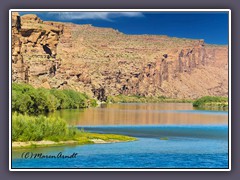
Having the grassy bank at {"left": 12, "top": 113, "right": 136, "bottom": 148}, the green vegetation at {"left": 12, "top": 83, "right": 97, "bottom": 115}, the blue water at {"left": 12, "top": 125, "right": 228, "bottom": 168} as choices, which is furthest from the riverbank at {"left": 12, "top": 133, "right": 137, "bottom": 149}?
the green vegetation at {"left": 12, "top": 83, "right": 97, "bottom": 115}

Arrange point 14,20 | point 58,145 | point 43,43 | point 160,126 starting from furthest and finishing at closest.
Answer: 1. point 160,126
2. point 43,43
3. point 58,145
4. point 14,20

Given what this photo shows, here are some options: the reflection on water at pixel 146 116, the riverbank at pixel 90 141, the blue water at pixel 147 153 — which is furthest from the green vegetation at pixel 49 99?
the blue water at pixel 147 153

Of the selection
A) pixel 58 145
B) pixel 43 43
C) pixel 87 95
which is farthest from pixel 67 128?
pixel 87 95

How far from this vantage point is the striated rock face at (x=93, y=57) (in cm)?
1703

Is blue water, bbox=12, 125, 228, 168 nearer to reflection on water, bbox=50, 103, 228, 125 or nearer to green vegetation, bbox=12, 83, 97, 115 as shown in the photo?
reflection on water, bbox=50, 103, 228, 125

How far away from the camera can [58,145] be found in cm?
1681

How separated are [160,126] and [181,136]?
2.48m

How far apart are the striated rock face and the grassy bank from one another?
189cm

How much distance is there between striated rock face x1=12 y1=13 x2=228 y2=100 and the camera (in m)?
17.0

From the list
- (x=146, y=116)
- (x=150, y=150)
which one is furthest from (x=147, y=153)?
(x=146, y=116)

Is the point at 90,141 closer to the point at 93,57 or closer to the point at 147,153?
the point at 147,153

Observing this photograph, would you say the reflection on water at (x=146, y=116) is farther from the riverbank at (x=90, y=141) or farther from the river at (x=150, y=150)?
the riverbank at (x=90, y=141)

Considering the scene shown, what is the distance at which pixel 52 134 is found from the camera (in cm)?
1773
